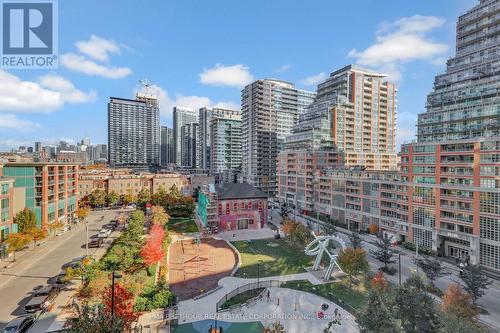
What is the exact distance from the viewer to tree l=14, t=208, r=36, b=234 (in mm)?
50000

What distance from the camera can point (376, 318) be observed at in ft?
71.6

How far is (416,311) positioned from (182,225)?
61.3m

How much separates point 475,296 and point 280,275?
23763mm

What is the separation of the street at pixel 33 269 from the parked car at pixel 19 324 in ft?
7.39

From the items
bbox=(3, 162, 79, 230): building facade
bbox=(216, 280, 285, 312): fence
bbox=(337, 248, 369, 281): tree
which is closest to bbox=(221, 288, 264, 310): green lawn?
bbox=(216, 280, 285, 312): fence

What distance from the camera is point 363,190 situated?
69.3 meters

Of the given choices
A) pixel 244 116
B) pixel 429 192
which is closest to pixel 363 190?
pixel 429 192

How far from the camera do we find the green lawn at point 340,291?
33656 mm

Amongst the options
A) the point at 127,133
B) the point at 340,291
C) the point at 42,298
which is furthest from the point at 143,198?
the point at 127,133

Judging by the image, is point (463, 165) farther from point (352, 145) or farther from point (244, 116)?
point (244, 116)

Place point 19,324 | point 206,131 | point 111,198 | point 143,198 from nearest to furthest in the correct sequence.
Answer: point 19,324, point 143,198, point 111,198, point 206,131

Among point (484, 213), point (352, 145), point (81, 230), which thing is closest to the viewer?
point (484, 213)

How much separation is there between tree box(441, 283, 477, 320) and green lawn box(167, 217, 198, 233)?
54.1 metres

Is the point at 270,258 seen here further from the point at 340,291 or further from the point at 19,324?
the point at 19,324
